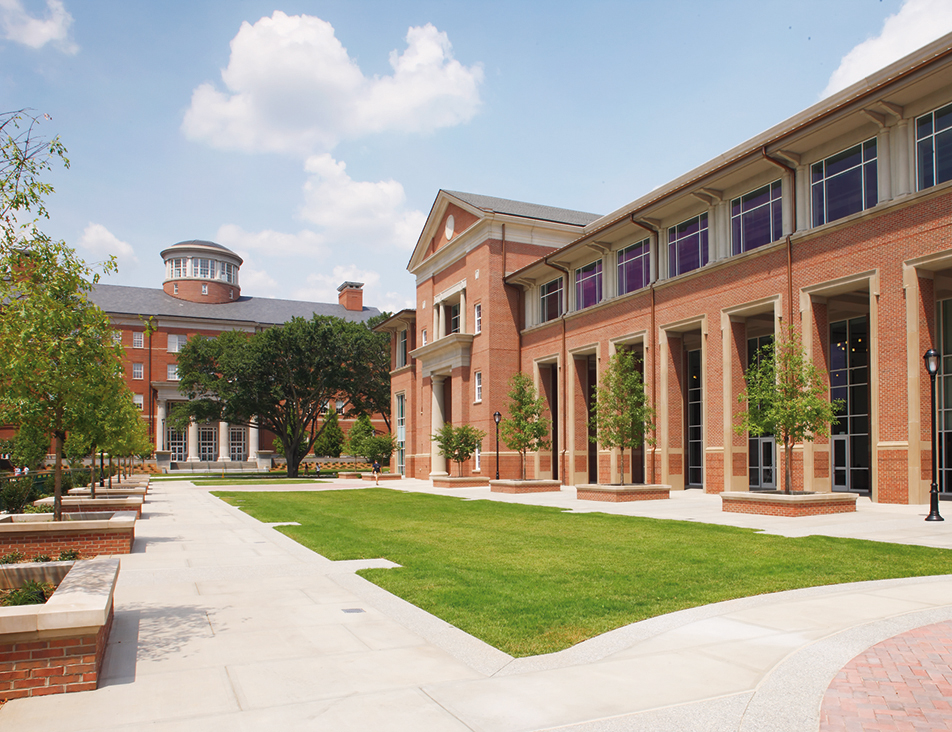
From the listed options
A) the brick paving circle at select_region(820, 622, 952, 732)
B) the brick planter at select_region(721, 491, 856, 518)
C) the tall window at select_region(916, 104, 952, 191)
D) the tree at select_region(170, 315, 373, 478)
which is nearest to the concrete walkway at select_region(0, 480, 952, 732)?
the brick paving circle at select_region(820, 622, 952, 732)

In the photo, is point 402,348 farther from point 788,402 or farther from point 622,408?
point 788,402

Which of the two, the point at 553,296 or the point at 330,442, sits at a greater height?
the point at 553,296

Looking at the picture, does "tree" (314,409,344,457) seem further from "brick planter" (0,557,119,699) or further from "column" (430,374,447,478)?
"brick planter" (0,557,119,699)

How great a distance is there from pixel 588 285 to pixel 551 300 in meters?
Answer: 3.93

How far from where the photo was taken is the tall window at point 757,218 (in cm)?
2697

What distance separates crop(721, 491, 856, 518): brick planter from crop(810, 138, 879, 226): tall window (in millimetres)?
9604

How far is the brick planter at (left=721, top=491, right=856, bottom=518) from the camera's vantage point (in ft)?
61.8

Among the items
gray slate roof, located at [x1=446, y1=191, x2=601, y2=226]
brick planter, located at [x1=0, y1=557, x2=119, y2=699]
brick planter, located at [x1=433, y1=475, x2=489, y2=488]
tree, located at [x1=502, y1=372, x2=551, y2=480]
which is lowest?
brick planter, located at [x1=433, y1=475, x2=489, y2=488]

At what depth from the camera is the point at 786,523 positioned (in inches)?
685

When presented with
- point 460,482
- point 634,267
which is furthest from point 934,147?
point 460,482

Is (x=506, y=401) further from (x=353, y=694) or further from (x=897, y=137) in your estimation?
(x=353, y=694)

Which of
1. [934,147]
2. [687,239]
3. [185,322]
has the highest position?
[185,322]

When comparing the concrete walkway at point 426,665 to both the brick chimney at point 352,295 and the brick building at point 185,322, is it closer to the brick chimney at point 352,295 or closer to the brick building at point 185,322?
the brick building at point 185,322

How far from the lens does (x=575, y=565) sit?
37.5 ft
